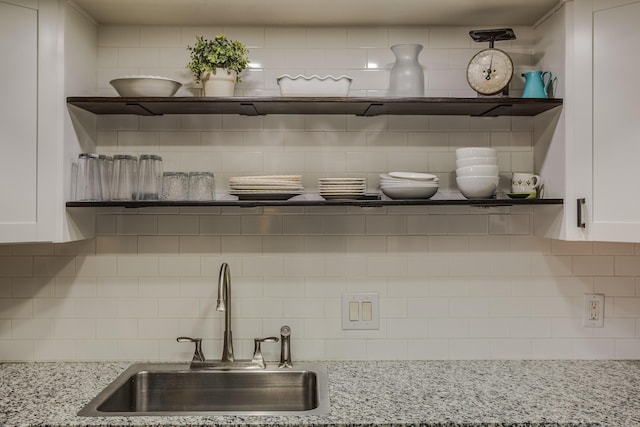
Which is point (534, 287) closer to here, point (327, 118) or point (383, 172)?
point (383, 172)

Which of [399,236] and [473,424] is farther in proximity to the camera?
[399,236]

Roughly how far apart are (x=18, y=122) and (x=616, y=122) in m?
1.99

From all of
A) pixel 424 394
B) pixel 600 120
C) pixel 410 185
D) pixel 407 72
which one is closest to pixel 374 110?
pixel 407 72

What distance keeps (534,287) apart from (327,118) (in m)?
1.07

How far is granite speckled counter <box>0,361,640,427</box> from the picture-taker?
4.69 ft

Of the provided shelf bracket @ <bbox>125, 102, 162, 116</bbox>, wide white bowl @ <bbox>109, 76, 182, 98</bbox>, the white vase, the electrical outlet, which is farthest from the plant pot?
the electrical outlet

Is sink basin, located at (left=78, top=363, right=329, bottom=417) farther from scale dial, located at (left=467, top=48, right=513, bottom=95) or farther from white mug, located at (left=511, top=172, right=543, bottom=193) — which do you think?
scale dial, located at (left=467, top=48, right=513, bottom=95)

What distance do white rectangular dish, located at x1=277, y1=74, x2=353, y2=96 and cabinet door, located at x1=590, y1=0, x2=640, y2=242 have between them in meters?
0.86

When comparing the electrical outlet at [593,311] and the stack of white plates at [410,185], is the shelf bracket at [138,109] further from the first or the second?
the electrical outlet at [593,311]

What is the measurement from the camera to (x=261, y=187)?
5.63 ft

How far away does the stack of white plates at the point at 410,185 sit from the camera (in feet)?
5.71

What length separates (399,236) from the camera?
1998 millimetres

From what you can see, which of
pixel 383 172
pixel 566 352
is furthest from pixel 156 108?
pixel 566 352

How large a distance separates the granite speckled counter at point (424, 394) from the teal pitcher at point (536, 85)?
101cm
